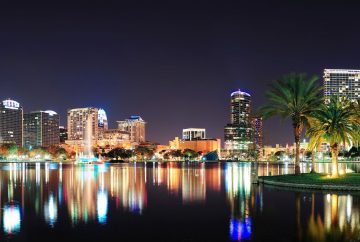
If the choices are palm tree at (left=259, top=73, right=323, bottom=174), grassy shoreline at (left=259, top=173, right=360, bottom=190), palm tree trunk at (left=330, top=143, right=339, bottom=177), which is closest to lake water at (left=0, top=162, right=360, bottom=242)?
Result: grassy shoreline at (left=259, top=173, right=360, bottom=190)

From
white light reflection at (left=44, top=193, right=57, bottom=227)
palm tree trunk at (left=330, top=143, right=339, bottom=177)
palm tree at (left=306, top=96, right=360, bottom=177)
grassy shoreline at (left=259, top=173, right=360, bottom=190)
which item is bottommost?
grassy shoreline at (left=259, top=173, right=360, bottom=190)

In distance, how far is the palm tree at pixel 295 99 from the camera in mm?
50375

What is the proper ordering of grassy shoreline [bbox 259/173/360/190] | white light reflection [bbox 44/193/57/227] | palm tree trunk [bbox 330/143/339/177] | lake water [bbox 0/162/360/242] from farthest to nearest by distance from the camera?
palm tree trunk [bbox 330/143/339/177]
grassy shoreline [bbox 259/173/360/190]
white light reflection [bbox 44/193/57/227]
lake water [bbox 0/162/360/242]

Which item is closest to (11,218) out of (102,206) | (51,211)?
(51,211)

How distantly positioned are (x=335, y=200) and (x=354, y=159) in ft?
556

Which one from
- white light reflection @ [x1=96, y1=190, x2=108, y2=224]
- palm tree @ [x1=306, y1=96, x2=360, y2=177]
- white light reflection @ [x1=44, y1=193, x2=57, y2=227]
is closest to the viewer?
white light reflection @ [x1=44, y1=193, x2=57, y2=227]

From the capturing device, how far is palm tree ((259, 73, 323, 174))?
1983 inches

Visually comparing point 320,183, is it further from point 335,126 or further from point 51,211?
point 51,211

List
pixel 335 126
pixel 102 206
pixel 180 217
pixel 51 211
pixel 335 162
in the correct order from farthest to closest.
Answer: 1. pixel 335 162
2. pixel 335 126
3. pixel 102 206
4. pixel 51 211
5. pixel 180 217

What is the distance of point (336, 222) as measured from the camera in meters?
21.7

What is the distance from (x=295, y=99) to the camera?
166 ft

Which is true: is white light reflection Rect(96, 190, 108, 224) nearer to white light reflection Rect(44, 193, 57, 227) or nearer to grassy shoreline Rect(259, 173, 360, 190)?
white light reflection Rect(44, 193, 57, 227)

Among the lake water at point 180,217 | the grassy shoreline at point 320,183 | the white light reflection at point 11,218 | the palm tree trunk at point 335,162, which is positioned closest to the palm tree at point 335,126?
the palm tree trunk at point 335,162

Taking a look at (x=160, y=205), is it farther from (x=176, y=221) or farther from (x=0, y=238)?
(x=0, y=238)
